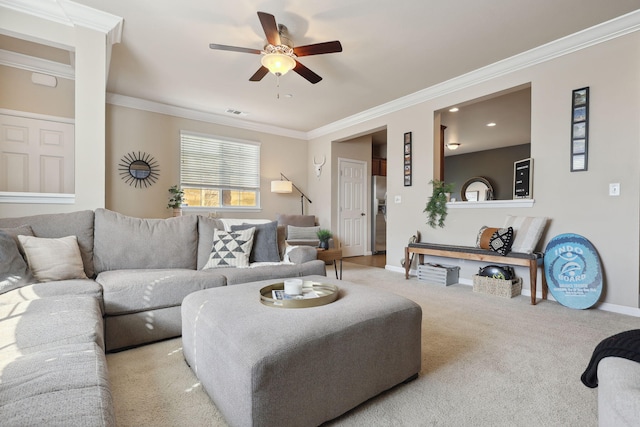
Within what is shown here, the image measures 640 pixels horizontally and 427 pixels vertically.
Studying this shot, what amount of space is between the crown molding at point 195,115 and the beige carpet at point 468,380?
409 cm

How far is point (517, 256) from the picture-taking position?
10.4ft

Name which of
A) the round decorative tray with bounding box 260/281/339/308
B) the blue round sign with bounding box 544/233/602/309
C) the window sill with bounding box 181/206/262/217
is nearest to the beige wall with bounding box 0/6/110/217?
the round decorative tray with bounding box 260/281/339/308

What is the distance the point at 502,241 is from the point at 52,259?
396 cm

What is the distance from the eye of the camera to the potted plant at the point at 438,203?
4180mm

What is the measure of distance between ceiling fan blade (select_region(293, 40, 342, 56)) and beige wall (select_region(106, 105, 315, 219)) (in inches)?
129

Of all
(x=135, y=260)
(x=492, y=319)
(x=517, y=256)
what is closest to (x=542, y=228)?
(x=517, y=256)

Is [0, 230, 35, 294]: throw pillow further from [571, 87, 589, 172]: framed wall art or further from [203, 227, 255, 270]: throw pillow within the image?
[571, 87, 589, 172]: framed wall art

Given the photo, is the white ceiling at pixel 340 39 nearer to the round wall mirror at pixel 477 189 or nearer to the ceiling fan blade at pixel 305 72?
the ceiling fan blade at pixel 305 72

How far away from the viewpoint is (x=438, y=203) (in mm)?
4203

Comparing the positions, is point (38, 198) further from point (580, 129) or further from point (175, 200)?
point (580, 129)

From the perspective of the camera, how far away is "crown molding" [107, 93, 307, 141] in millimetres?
4680

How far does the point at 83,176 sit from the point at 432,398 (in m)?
3.23

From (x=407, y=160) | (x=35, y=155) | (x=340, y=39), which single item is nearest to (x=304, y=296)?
(x=340, y=39)

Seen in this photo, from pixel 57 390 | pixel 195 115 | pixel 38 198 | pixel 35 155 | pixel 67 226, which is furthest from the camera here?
pixel 195 115
